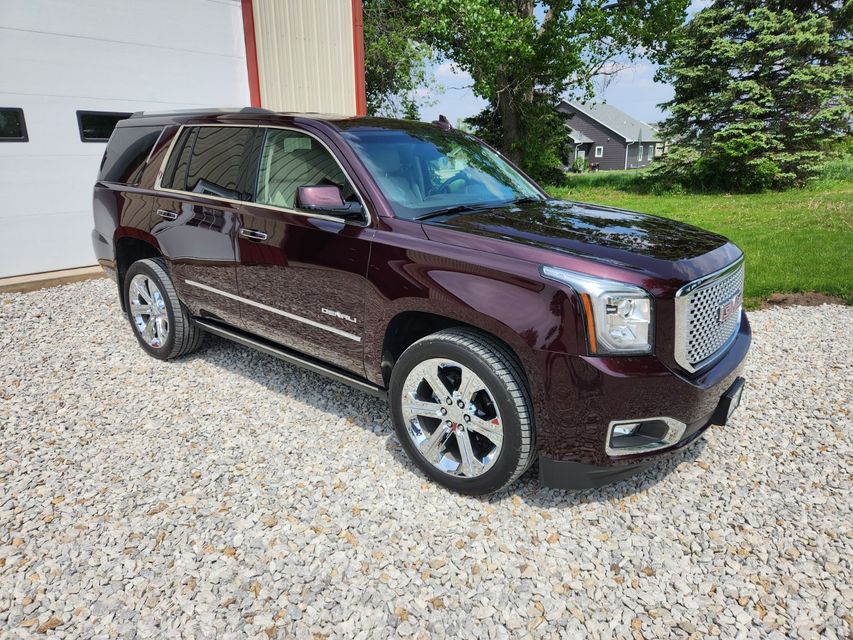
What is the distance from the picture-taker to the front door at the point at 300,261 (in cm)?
334

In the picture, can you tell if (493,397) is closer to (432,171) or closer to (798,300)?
(432,171)

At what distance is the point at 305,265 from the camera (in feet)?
11.5

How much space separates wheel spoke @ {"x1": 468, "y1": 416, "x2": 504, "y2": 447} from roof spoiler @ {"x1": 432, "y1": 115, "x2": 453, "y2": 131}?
237 cm

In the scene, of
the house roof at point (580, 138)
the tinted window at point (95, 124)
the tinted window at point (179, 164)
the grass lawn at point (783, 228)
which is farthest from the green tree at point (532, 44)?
the house roof at point (580, 138)

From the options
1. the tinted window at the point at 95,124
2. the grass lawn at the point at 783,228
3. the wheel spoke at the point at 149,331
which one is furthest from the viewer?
the tinted window at the point at 95,124

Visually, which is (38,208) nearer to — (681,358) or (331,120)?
(331,120)

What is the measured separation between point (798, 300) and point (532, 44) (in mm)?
17415

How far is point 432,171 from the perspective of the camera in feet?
12.3

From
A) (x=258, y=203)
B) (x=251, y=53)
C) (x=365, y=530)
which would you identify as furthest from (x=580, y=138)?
(x=365, y=530)

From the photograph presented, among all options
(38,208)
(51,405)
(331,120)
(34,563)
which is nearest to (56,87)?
(38,208)

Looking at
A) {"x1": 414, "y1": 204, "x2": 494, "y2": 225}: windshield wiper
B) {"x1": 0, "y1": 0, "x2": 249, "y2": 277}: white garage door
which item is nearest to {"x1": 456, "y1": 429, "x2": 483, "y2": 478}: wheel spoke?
{"x1": 414, "y1": 204, "x2": 494, "y2": 225}: windshield wiper

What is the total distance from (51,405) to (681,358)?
4.19m

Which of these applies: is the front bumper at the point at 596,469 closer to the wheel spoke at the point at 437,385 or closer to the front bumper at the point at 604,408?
the front bumper at the point at 604,408

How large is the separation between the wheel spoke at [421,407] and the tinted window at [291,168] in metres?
1.24
